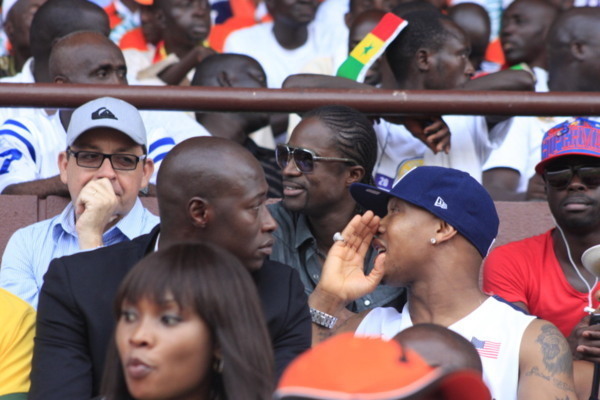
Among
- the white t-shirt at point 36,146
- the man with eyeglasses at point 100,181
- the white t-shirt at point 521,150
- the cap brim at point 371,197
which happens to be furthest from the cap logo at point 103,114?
the white t-shirt at point 521,150

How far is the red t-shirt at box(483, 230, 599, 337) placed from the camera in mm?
4602

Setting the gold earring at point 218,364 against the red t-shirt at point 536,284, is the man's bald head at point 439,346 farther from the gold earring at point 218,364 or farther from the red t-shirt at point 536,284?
the red t-shirt at point 536,284

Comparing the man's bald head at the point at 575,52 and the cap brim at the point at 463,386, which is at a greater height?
the man's bald head at the point at 575,52

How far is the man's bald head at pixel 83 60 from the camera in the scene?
5539 mm

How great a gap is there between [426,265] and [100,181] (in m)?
1.30

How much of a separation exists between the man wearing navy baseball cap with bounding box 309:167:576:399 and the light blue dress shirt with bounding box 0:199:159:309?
0.82 meters

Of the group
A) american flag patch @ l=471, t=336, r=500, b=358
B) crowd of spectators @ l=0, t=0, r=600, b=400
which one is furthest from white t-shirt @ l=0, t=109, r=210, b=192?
american flag patch @ l=471, t=336, r=500, b=358

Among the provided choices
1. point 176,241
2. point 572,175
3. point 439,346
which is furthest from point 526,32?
point 439,346

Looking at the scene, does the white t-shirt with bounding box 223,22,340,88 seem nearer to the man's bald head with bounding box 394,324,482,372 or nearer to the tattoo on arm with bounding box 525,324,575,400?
the tattoo on arm with bounding box 525,324,575,400

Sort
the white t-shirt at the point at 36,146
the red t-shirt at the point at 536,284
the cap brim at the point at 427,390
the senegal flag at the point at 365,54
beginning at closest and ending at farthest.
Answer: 1. the cap brim at the point at 427,390
2. the red t-shirt at the point at 536,284
3. the white t-shirt at the point at 36,146
4. the senegal flag at the point at 365,54

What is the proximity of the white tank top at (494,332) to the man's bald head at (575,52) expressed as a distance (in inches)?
104

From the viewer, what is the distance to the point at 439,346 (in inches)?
115

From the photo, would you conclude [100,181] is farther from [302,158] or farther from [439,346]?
[439,346]

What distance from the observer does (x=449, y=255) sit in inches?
162
